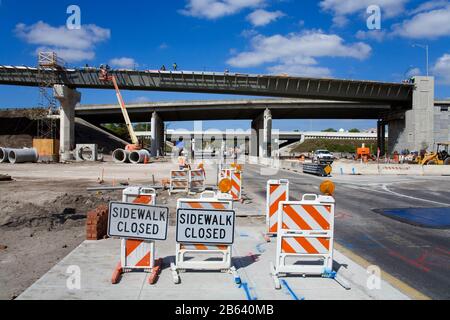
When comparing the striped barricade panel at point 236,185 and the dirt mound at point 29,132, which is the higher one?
the dirt mound at point 29,132

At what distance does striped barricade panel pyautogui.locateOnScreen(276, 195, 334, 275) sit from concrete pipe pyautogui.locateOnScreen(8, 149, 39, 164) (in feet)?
153

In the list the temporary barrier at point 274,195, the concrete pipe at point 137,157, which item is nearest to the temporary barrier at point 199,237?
the temporary barrier at point 274,195

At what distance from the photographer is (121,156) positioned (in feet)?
184

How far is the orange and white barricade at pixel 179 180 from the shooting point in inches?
727

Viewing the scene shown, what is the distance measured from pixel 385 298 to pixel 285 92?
5693 centimetres

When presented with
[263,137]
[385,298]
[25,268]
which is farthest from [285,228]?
[263,137]

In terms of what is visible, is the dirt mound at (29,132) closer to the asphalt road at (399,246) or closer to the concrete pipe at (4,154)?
the concrete pipe at (4,154)

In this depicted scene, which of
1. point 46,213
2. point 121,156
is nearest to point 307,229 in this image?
point 46,213

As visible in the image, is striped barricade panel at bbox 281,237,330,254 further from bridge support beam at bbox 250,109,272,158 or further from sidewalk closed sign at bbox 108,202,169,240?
bridge support beam at bbox 250,109,272,158

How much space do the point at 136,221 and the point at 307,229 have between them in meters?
2.66

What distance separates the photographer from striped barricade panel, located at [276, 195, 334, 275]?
6.68 m

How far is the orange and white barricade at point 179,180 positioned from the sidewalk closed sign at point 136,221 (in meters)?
11.6

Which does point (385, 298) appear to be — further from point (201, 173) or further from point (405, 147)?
point (405, 147)
